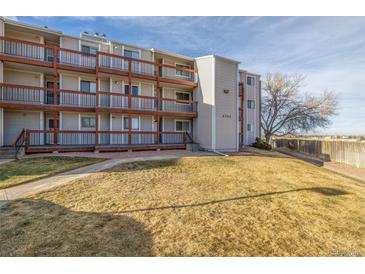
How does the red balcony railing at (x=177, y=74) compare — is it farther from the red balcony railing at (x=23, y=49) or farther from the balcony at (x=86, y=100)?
the red balcony railing at (x=23, y=49)

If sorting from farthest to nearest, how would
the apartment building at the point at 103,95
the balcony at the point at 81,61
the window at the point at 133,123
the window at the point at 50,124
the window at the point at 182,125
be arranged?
the window at the point at 182,125 < the window at the point at 133,123 < the window at the point at 50,124 < the apartment building at the point at 103,95 < the balcony at the point at 81,61

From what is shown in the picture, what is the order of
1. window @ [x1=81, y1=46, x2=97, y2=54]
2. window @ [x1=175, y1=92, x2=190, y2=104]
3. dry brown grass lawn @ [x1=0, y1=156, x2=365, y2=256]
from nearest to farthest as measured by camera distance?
dry brown grass lawn @ [x1=0, y1=156, x2=365, y2=256] → window @ [x1=81, y1=46, x2=97, y2=54] → window @ [x1=175, y1=92, x2=190, y2=104]

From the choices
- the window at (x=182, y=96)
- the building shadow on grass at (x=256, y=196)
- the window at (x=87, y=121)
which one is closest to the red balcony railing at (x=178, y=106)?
the window at (x=182, y=96)

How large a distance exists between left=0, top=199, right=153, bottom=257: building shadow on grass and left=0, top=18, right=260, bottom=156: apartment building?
28.8 feet

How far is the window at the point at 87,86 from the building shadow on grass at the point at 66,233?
12.2 metres

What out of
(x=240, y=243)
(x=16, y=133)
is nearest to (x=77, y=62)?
(x=16, y=133)

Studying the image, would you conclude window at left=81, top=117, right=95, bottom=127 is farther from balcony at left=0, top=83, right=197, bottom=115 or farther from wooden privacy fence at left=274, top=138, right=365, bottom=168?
wooden privacy fence at left=274, top=138, right=365, bottom=168

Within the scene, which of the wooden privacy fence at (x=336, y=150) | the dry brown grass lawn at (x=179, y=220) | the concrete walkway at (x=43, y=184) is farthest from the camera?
the wooden privacy fence at (x=336, y=150)

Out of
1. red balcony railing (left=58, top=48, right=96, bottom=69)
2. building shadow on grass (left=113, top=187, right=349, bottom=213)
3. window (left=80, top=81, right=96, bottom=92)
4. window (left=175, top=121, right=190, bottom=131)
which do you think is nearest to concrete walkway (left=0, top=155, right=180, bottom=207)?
building shadow on grass (left=113, top=187, right=349, bottom=213)

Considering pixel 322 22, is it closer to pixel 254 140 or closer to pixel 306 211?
pixel 306 211

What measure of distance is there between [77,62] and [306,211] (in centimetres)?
1637

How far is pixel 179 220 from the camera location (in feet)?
15.4

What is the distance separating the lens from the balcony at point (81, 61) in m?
12.7

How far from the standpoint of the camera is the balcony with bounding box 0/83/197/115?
12.8 meters
